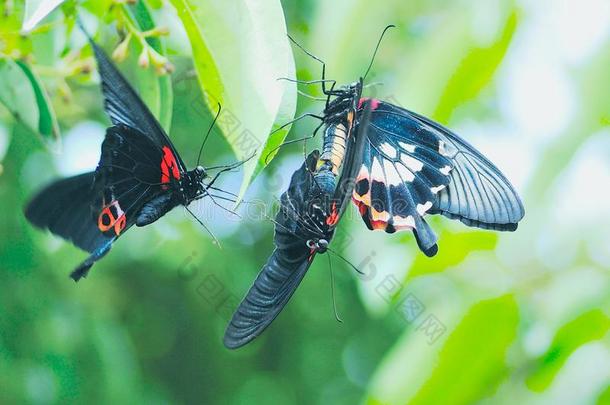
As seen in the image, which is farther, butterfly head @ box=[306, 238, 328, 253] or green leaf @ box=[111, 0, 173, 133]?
green leaf @ box=[111, 0, 173, 133]

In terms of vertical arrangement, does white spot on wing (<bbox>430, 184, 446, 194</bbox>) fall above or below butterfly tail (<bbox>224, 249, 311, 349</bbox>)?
above

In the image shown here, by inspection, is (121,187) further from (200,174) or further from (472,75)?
(472,75)

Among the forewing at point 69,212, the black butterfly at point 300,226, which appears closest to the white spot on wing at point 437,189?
the black butterfly at point 300,226

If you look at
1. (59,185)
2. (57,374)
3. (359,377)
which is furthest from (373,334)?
(59,185)

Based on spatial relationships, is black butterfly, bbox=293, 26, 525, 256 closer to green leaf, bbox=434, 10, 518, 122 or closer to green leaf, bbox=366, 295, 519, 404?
green leaf, bbox=434, 10, 518, 122

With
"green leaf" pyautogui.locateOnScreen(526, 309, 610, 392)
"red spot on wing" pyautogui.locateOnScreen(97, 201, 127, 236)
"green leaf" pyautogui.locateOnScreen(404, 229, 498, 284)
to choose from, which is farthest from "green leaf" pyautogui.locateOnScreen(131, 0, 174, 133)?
"green leaf" pyautogui.locateOnScreen(526, 309, 610, 392)

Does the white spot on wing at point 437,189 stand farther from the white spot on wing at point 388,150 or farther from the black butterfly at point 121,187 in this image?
the black butterfly at point 121,187

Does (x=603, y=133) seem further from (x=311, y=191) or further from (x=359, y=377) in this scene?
(x=359, y=377)
